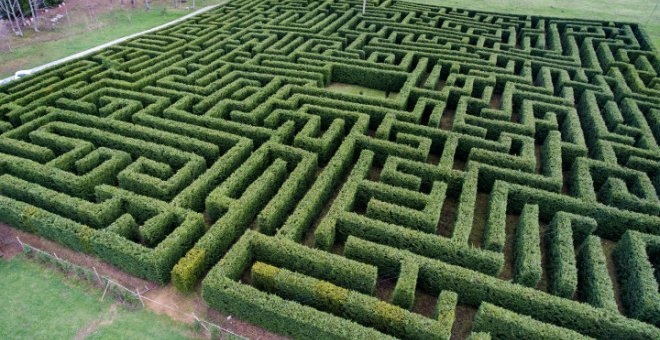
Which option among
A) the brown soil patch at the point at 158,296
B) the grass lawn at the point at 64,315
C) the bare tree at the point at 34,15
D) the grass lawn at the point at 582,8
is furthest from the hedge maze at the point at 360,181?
the grass lawn at the point at 582,8

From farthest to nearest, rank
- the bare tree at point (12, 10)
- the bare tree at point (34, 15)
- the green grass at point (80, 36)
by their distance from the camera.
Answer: the bare tree at point (34, 15) < the bare tree at point (12, 10) < the green grass at point (80, 36)

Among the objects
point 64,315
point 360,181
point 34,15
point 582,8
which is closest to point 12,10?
point 34,15

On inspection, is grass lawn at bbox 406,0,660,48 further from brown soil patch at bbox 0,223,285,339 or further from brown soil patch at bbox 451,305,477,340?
brown soil patch at bbox 0,223,285,339

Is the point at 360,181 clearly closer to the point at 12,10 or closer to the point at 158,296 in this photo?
the point at 158,296

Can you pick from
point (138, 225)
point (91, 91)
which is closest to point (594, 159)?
point (138, 225)

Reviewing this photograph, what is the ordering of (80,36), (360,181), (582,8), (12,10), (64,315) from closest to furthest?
(64,315), (360,181), (12,10), (80,36), (582,8)

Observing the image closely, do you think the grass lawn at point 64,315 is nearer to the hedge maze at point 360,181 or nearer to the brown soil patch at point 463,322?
the hedge maze at point 360,181
